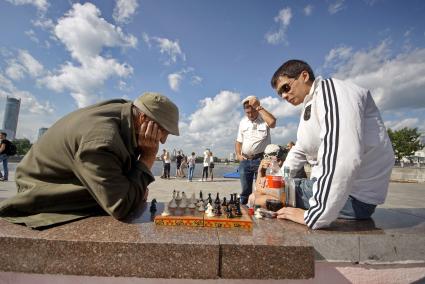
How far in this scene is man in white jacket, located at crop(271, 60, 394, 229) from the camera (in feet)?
6.48

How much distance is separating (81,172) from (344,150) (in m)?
1.84

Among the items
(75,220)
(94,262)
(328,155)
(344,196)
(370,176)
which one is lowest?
(94,262)

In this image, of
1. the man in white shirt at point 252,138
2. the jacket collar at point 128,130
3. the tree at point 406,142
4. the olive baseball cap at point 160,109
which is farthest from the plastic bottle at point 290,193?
the tree at point 406,142

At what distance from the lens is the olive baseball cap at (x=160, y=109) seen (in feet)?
6.68

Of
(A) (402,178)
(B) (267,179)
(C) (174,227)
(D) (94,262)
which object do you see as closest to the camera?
(D) (94,262)

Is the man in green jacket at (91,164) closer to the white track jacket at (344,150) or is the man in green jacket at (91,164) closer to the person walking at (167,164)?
the white track jacket at (344,150)

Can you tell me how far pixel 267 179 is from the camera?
2.77m

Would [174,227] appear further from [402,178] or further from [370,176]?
[402,178]

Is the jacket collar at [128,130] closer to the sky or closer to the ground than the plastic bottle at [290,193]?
closer to the sky

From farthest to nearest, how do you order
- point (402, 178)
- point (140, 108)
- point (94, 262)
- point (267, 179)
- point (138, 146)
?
point (402, 178) → point (267, 179) → point (138, 146) → point (140, 108) → point (94, 262)

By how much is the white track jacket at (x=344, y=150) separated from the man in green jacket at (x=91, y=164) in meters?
1.21

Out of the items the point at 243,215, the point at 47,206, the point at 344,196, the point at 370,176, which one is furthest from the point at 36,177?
the point at 370,176

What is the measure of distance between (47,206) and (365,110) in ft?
8.69

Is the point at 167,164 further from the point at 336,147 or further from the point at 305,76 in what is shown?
the point at 336,147
